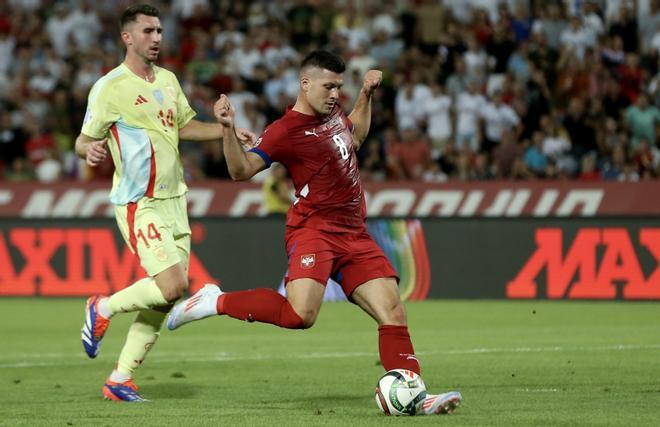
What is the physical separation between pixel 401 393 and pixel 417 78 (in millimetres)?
15027

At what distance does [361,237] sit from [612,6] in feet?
48.7

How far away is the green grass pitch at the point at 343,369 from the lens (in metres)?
8.32

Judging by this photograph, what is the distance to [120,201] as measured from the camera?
30.5 ft

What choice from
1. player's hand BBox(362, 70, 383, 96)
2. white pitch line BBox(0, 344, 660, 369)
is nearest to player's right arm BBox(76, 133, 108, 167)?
player's hand BBox(362, 70, 383, 96)

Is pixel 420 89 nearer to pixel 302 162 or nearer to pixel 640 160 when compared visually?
pixel 640 160

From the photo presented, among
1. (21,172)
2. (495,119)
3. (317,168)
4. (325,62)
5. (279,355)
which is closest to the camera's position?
(325,62)

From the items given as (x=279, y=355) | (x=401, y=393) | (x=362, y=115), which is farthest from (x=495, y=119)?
(x=401, y=393)

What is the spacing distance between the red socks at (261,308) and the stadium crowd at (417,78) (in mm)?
12889

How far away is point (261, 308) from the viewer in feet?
28.1

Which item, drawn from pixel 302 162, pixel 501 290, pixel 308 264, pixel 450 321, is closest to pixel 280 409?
pixel 308 264

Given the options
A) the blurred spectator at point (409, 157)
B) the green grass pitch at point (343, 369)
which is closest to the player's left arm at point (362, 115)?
the green grass pitch at point (343, 369)

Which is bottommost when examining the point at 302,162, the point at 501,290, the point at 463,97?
the point at 501,290

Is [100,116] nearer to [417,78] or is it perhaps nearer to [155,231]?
[155,231]

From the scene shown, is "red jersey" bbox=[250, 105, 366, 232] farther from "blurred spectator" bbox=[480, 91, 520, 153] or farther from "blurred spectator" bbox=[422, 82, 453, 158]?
"blurred spectator" bbox=[422, 82, 453, 158]
